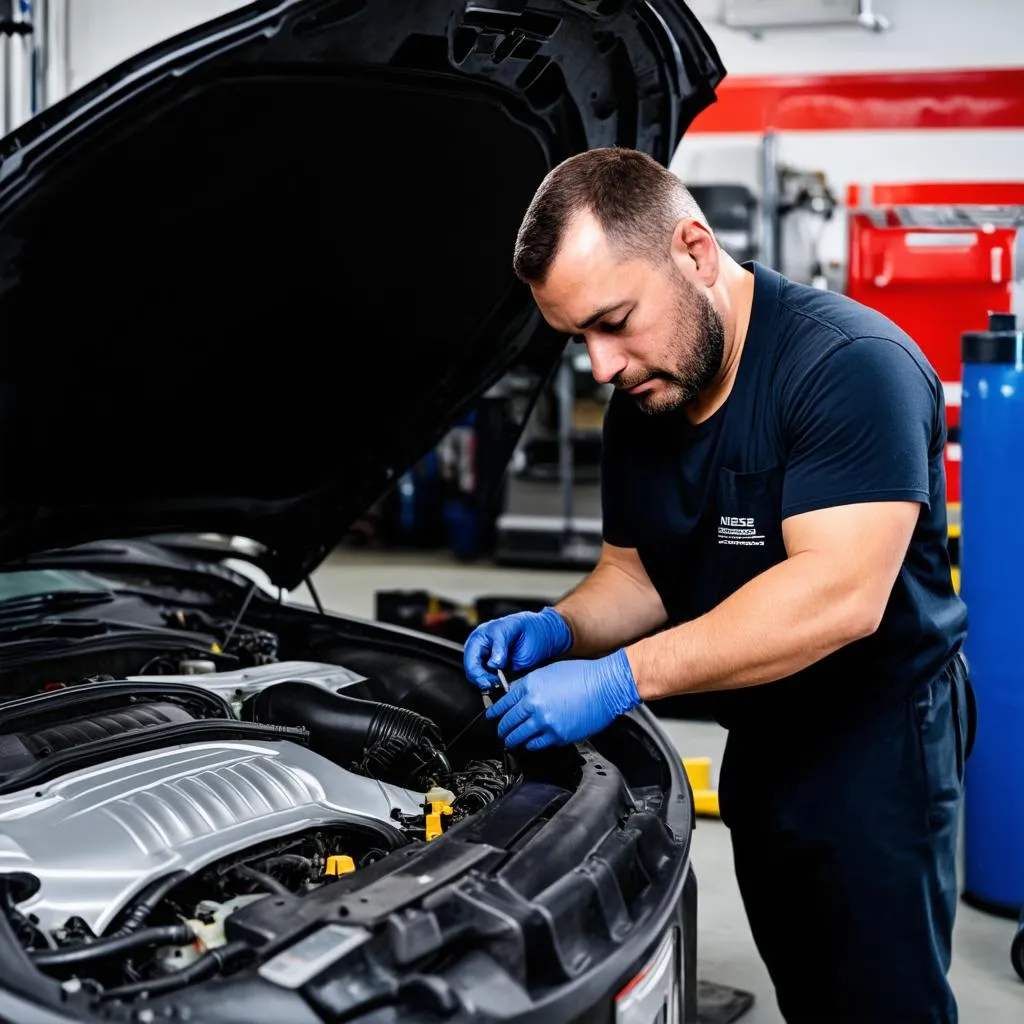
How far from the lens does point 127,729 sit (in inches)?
67.2

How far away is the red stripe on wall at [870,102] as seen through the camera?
724cm

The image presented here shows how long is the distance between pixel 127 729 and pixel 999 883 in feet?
6.89

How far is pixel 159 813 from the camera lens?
4.79 ft

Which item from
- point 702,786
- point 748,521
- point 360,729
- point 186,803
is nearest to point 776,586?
point 748,521

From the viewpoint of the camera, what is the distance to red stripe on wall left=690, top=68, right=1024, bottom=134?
724 cm

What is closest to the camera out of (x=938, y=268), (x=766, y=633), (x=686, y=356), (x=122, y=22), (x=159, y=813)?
(x=159, y=813)

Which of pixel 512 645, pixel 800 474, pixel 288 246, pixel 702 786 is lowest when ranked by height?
pixel 702 786

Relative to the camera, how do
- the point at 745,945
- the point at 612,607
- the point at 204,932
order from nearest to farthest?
the point at 204,932
the point at 612,607
the point at 745,945

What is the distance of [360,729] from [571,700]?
13.2 inches

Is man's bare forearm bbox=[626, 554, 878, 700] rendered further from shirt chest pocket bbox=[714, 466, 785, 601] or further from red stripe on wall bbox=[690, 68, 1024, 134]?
red stripe on wall bbox=[690, 68, 1024, 134]

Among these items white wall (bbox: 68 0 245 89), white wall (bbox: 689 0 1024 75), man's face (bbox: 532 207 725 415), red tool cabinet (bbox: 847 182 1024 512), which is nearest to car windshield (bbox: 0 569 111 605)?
man's face (bbox: 532 207 725 415)

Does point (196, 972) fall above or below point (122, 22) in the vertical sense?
below

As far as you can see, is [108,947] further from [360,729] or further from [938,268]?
[938,268]

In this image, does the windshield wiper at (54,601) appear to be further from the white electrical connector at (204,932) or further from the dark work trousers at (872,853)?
the dark work trousers at (872,853)
